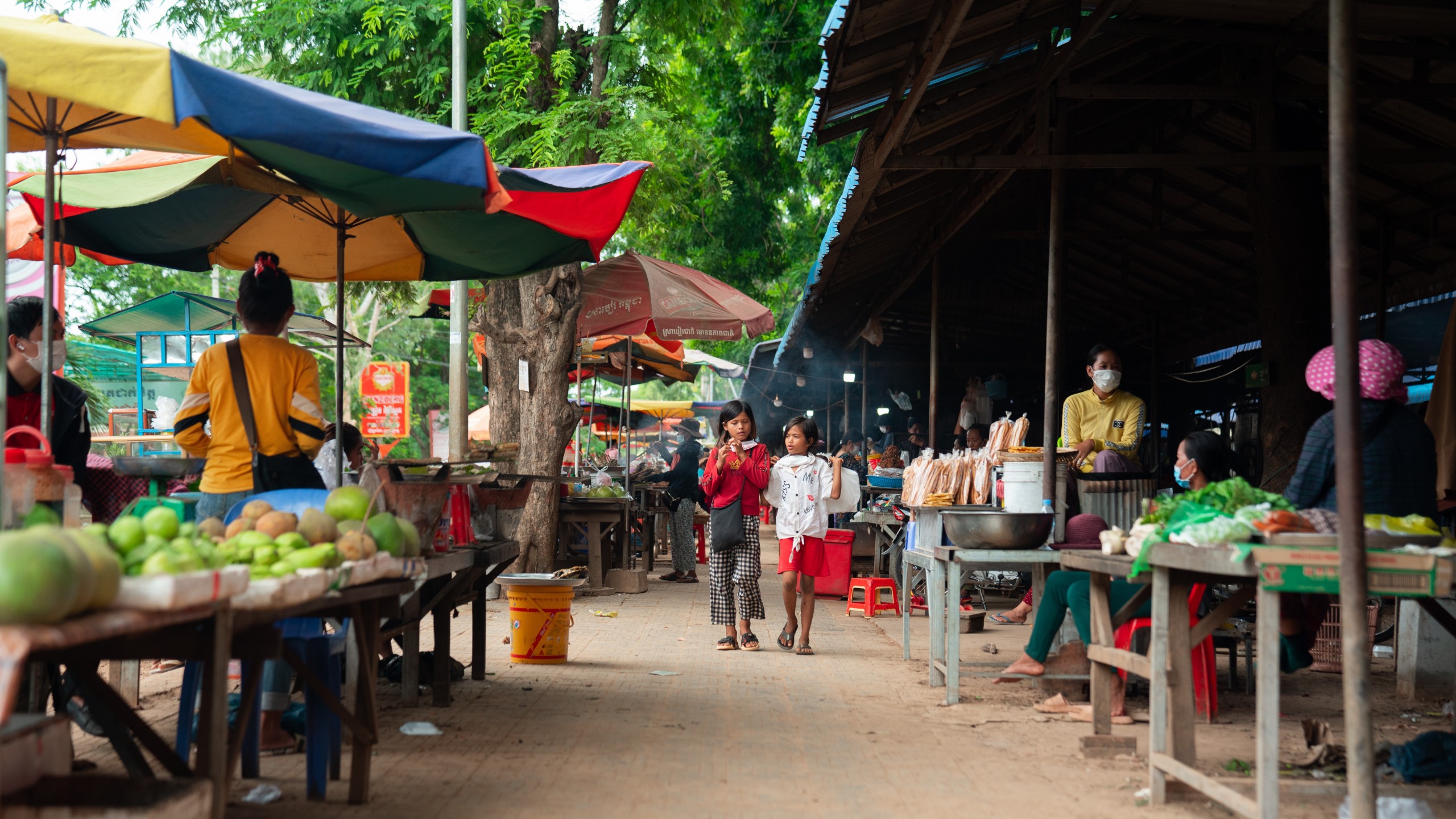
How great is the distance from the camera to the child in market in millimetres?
8148

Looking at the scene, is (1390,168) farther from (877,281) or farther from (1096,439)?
(877,281)

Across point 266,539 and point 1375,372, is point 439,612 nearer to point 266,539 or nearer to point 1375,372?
point 266,539

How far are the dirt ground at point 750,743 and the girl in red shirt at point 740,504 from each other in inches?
13.3

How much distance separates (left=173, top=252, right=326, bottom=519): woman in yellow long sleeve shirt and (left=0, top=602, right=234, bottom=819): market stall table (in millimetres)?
1391

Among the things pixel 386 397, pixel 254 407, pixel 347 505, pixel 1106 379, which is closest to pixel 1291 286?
pixel 1106 379

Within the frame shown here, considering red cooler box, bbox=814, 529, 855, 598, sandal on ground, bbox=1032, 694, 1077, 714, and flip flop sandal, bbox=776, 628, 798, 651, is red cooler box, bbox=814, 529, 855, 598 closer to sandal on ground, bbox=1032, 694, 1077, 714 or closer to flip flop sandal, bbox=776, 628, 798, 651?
flip flop sandal, bbox=776, 628, 798, 651

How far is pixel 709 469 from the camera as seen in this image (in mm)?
8289

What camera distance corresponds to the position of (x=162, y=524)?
10.4ft

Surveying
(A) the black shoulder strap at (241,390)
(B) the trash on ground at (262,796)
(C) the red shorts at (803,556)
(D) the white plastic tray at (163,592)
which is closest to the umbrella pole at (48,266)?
(A) the black shoulder strap at (241,390)

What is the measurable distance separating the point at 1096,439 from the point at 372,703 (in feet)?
17.6

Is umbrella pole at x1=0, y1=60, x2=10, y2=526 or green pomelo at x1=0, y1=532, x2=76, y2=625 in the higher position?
umbrella pole at x1=0, y1=60, x2=10, y2=526

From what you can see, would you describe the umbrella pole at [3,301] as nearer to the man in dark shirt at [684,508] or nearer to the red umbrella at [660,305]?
the red umbrella at [660,305]

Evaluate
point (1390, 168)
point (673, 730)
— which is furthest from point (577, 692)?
point (1390, 168)

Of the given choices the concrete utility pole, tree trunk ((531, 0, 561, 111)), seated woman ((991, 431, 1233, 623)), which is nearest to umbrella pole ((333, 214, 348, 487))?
the concrete utility pole
